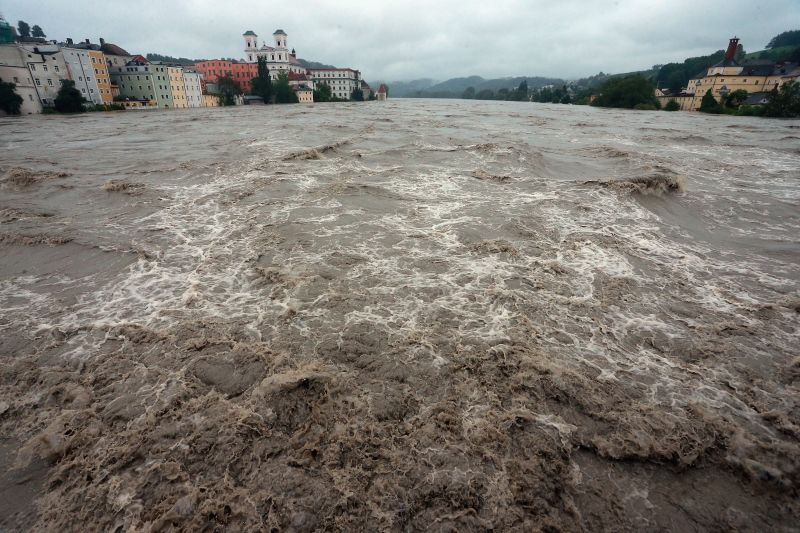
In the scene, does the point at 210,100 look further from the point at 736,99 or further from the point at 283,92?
the point at 736,99

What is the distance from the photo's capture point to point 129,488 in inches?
178

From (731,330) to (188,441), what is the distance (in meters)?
9.52

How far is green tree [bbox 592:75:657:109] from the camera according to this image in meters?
76.7

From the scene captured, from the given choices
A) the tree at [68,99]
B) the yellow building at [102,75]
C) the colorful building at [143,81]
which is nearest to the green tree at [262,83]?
the colorful building at [143,81]

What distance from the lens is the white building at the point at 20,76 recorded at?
187 ft

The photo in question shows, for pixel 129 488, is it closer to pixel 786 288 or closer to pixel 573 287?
pixel 573 287

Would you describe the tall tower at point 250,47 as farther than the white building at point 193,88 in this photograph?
Yes

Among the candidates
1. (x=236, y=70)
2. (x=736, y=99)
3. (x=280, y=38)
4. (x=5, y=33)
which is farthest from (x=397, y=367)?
(x=280, y=38)

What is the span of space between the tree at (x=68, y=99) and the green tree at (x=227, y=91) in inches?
1370

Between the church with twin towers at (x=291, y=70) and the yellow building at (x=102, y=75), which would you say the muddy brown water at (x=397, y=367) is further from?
the church with twin towers at (x=291, y=70)

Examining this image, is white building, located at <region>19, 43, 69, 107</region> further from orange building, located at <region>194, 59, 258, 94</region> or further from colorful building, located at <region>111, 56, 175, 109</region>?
orange building, located at <region>194, 59, 258, 94</region>

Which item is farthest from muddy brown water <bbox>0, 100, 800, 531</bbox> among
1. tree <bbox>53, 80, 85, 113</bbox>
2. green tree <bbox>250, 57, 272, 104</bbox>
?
green tree <bbox>250, 57, 272, 104</bbox>

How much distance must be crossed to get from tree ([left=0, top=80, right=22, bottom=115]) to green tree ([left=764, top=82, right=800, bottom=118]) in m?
110

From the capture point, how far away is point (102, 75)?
74.9m
